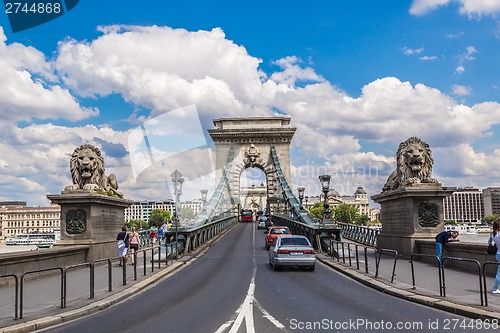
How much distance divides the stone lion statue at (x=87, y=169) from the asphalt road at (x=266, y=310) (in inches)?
242

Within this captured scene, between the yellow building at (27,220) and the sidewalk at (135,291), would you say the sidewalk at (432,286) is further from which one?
the yellow building at (27,220)

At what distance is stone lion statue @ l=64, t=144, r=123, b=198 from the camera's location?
20.1 metres

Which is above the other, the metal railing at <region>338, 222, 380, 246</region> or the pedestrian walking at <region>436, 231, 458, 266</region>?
the pedestrian walking at <region>436, 231, 458, 266</region>

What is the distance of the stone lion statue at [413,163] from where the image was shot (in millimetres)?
20625

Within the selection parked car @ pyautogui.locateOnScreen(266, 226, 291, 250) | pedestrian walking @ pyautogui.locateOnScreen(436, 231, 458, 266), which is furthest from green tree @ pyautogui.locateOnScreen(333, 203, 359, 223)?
pedestrian walking @ pyautogui.locateOnScreen(436, 231, 458, 266)

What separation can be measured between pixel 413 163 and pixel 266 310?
1254 centimetres

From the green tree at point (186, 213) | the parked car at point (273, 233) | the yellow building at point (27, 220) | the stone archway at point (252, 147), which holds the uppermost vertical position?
the stone archway at point (252, 147)

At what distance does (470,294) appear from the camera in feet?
36.9

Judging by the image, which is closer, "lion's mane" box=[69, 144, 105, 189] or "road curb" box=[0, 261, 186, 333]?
"road curb" box=[0, 261, 186, 333]

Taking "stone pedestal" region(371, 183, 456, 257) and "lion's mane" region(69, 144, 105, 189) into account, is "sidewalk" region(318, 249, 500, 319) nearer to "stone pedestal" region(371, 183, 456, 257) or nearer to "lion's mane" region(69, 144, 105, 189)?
"stone pedestal" region(371, 183, 456, 257)

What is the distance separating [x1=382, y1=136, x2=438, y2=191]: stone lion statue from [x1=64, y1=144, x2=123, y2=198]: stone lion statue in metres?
12.7

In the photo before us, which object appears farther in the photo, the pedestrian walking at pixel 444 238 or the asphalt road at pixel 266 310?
the pedestrian walking at pixel 444 238

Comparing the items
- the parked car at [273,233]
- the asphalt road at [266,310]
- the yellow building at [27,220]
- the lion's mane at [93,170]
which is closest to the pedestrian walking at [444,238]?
the asphalt road at [266,310]

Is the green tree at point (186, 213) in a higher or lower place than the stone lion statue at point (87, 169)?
lower
